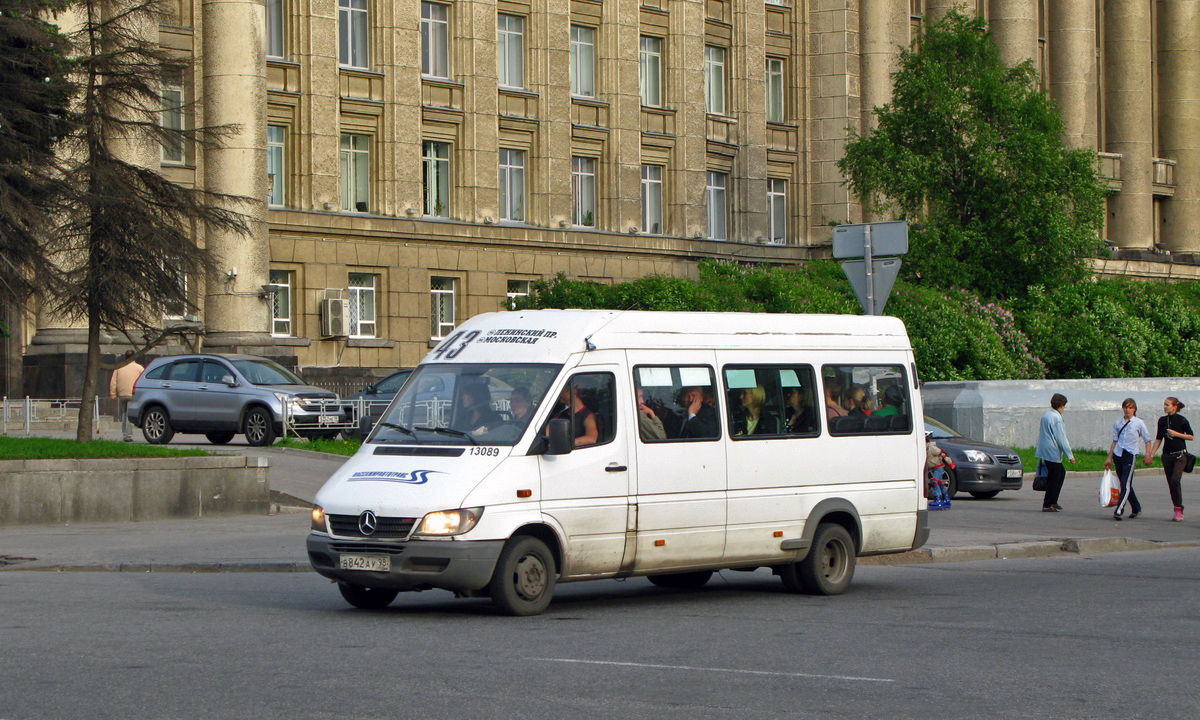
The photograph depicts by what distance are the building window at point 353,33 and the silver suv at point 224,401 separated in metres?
16.1

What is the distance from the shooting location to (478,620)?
11711mm

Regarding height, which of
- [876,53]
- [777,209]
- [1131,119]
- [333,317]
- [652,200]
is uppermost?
[876,53]

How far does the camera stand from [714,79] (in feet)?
177

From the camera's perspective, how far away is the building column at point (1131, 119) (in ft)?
216

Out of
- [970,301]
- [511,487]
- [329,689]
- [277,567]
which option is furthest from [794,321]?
[970,301]

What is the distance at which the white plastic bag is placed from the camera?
2177 cm

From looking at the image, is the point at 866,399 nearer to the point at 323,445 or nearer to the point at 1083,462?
the point at 323,445

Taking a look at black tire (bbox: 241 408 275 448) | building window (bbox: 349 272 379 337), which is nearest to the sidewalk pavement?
black tire (bbox: 241 408 275 448)

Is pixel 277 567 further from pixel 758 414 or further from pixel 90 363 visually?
pixel 90 363

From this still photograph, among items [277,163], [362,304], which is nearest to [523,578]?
[277,163]

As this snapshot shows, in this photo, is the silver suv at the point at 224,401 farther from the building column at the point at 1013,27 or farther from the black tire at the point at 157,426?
the building column at the point at 1013,27

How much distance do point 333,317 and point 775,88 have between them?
20.8 meters

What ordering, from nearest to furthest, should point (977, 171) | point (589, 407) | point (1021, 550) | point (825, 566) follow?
point (589, 407) < point (825, 566) < point (1021, 550) < point (977, 171)

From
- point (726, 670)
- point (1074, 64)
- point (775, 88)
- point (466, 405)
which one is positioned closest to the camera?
point (726, 670)
